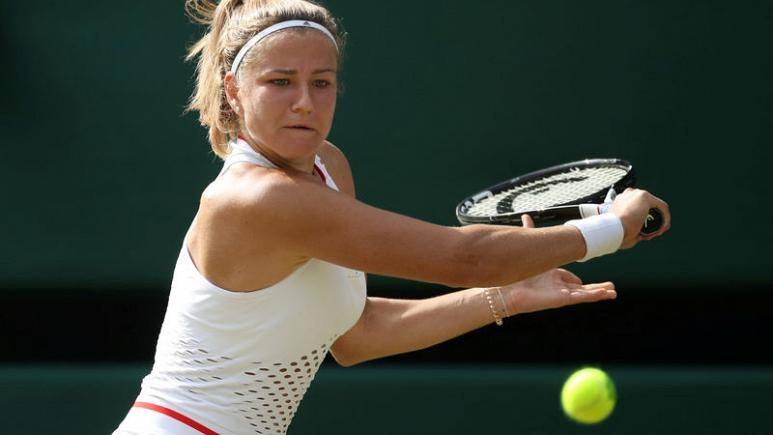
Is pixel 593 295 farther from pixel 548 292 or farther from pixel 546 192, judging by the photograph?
pixel 546 192

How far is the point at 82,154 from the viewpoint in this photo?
3.99m

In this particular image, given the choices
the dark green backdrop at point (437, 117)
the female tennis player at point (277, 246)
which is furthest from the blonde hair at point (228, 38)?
the dark green backdrop at point (437, 117)

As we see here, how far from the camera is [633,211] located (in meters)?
2.32

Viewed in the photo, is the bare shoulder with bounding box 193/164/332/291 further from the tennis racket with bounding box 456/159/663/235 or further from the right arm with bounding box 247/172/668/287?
the tennis racket with bounding box 456/159/663/235

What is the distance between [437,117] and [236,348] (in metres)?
1.68

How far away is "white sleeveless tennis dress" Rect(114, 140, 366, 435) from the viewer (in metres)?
2.30

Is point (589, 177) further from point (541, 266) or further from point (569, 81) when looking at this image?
point (569, 81)

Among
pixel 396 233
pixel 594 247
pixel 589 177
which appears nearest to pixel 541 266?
pixel 594 247

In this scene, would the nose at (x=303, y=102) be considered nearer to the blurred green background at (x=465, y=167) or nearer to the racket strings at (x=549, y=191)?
the racket strings at (x=549, y=191)

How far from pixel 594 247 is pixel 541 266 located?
10 centimetres

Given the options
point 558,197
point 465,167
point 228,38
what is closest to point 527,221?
point 558,197

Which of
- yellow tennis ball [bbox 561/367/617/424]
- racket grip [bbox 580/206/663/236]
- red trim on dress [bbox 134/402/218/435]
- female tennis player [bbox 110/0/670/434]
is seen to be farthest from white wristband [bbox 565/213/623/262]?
yellow tennis ball [bbox 561/367/617/424]

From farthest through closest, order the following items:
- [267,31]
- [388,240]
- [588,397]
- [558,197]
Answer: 1. [588,397]
2. [558,197]
3. [267,31]
4. [388,240]

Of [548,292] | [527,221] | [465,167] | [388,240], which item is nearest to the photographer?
[388,240]
